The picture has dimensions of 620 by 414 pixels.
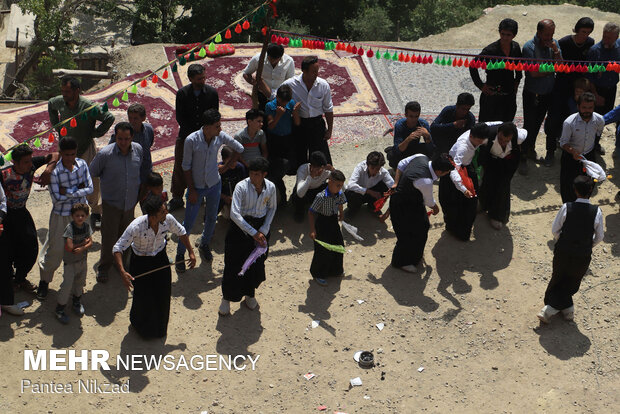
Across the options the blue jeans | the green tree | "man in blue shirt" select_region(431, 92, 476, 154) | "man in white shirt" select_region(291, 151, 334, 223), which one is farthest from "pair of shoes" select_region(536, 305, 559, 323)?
the green tree

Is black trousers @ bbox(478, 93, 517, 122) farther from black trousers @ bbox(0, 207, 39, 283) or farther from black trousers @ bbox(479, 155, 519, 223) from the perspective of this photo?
black trousers @ bbox(0, 207, 39, 283)

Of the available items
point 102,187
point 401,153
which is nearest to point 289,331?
point 102,187

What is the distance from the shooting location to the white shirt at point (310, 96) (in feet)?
31.2

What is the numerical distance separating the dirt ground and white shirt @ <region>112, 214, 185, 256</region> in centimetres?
94

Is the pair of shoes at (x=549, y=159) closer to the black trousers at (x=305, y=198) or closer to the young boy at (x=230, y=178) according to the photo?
the black trousers at (x=305, y=198)

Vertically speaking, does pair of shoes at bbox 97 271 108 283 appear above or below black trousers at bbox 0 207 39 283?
below

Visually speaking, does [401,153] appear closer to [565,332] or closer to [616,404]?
[565,332]

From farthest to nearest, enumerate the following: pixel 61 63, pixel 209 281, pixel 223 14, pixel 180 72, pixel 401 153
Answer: pixel 223 14, pixel 61 63, pixel 180 72, pixel 401 153, pixel 209 281

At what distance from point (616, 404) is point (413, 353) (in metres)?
1.84

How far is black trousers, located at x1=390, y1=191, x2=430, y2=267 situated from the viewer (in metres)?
8.63

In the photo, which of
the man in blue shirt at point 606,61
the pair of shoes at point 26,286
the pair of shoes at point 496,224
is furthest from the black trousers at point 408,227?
the pair of shoes at point 26,286

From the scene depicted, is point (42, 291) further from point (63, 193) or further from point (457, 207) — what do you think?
point (457, 207)

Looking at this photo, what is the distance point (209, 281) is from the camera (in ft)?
28.2

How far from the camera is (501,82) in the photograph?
10133mm
